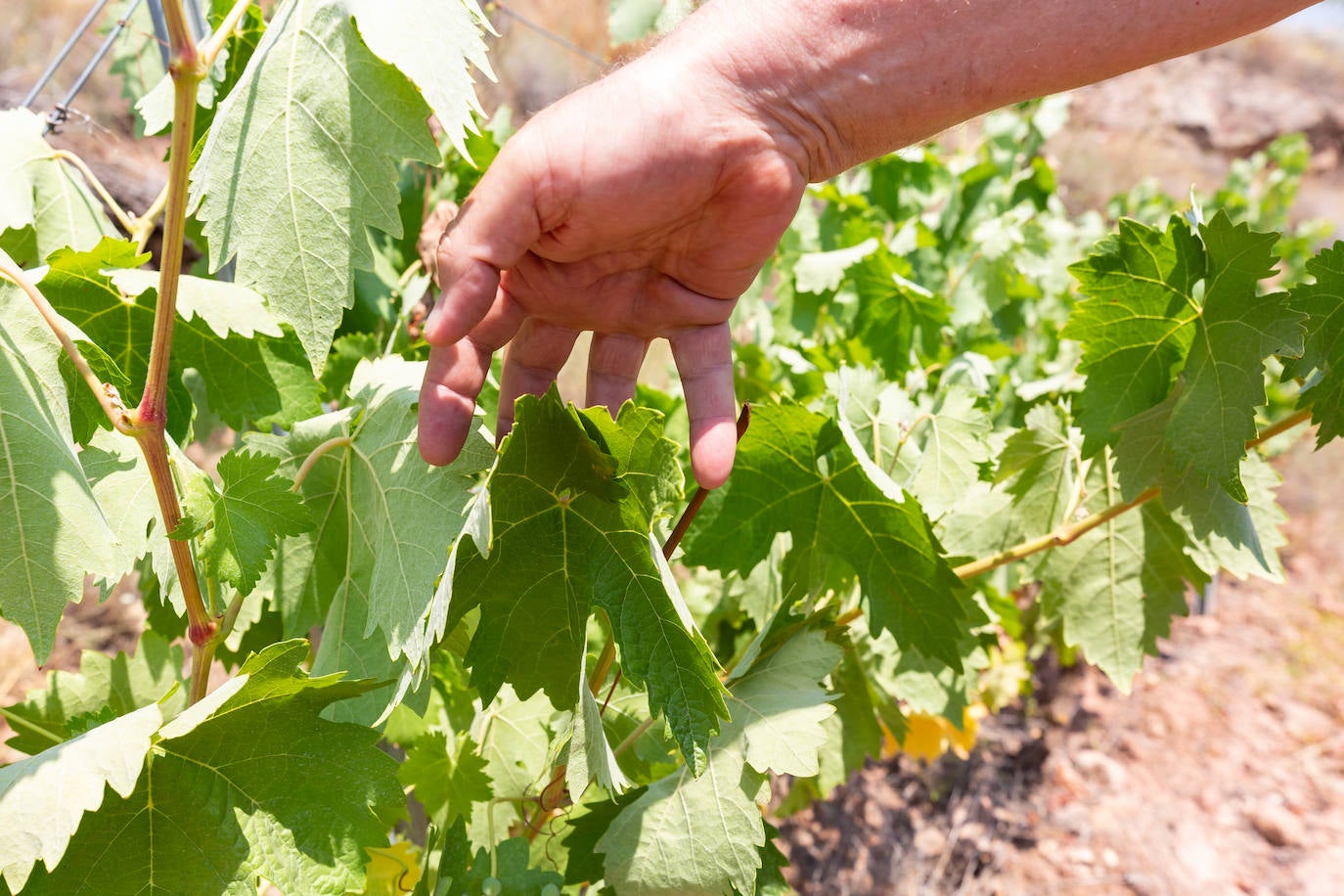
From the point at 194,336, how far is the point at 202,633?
15.0 inches

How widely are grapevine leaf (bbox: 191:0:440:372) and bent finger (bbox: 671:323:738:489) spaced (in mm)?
432

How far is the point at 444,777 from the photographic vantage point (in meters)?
1.27

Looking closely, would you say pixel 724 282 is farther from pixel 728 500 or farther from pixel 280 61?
pixel 280 61

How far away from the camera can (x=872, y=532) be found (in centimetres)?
131

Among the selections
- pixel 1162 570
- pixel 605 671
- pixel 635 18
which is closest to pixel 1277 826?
pixel 1162 570

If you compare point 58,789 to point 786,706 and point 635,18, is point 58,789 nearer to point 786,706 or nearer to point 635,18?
point 786,706

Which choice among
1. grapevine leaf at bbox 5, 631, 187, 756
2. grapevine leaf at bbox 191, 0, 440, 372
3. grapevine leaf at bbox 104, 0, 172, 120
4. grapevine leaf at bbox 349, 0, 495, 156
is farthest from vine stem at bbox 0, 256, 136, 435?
grapevine leaf at bbox 104, 0, 172, 120

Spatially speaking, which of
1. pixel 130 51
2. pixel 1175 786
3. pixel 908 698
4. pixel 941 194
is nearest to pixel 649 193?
pixel 908 698

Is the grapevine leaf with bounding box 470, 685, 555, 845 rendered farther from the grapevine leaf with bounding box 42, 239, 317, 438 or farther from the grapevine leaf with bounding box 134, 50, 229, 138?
the grapevine leaf with bounding box 134, 50, 229, 138

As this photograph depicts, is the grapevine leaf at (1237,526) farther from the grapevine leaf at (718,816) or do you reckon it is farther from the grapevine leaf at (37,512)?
the grapevine leaf at (37,512)

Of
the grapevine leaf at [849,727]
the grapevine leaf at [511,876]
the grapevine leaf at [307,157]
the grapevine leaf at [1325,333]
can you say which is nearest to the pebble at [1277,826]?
the grapevine leaf at [849,727]

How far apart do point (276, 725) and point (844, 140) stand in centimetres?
99

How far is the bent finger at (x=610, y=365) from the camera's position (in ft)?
4.05

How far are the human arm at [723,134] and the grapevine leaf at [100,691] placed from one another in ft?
2.00
